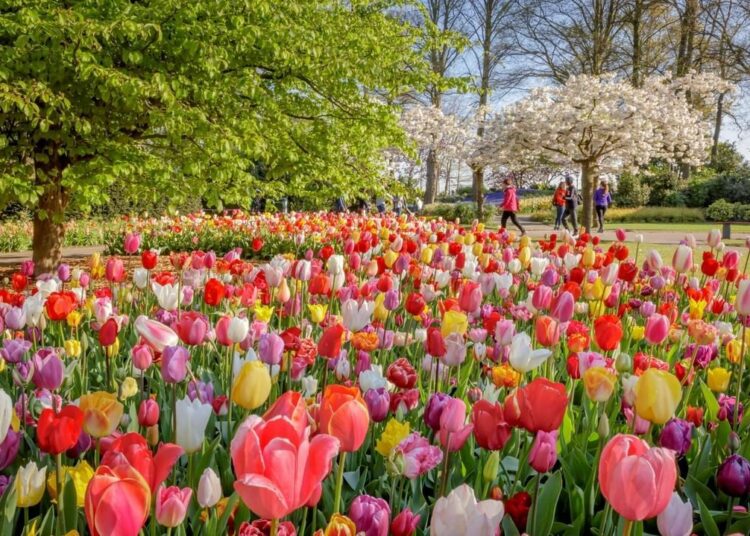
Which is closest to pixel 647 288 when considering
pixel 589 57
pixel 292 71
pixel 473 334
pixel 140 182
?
pixel 473 334

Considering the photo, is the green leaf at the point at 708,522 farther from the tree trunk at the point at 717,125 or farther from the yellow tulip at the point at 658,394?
the tree trunk at the point at 717,125

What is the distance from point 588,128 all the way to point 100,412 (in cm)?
1862

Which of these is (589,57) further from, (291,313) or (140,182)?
(291,313)

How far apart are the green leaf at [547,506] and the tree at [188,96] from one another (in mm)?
5279

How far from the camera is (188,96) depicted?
301 inches

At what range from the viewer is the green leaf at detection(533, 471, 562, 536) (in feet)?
4.46

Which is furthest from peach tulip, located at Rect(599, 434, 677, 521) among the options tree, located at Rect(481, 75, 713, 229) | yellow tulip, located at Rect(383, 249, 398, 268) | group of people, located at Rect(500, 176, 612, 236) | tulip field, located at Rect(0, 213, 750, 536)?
tree, located at Rect(481, 75, 713, 229)

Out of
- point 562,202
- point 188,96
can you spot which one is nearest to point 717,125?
point 562,202

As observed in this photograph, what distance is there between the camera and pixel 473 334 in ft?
8.39

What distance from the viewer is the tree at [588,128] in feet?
59.5

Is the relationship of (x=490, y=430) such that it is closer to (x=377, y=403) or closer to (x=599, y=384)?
(x=377, y=403)

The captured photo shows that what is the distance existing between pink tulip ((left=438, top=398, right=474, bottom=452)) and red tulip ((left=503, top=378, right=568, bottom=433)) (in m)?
0.13

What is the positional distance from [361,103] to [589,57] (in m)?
22.5

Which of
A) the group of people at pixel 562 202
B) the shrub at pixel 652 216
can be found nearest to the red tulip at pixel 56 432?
the group of people at pixel 562 202
